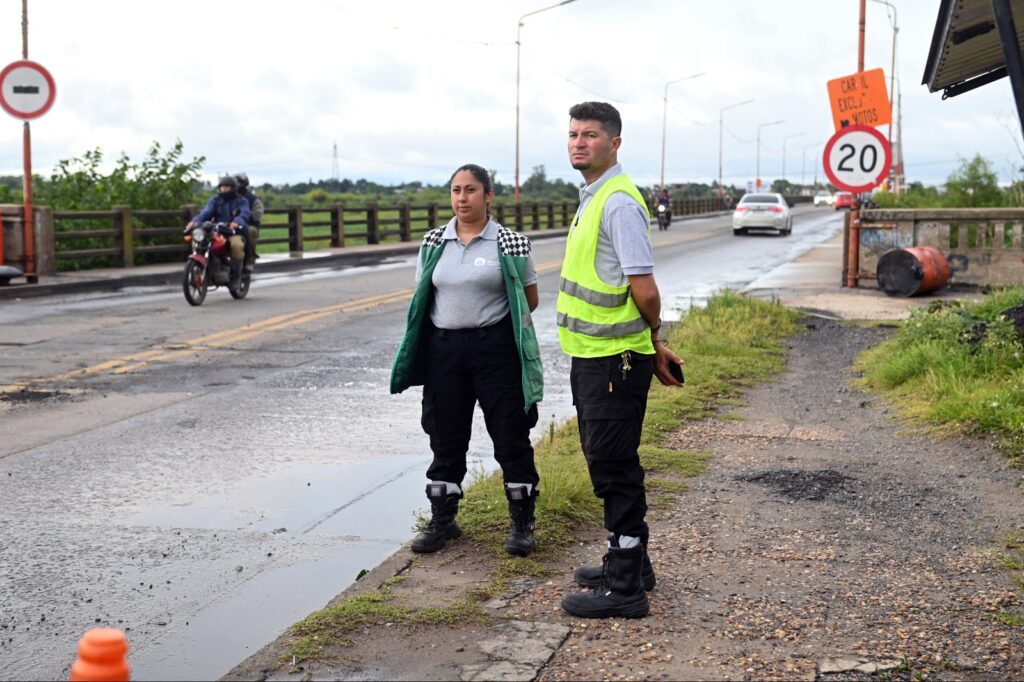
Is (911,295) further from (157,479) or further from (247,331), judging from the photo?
(157,479)

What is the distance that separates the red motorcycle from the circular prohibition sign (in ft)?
11.6

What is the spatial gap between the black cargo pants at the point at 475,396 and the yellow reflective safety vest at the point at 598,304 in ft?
2.61

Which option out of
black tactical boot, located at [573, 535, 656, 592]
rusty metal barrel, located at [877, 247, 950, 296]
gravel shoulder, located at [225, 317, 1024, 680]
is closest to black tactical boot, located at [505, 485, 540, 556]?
gravel shoulder, located at [225, 317, 1024, 680]

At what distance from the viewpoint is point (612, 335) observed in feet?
16.3

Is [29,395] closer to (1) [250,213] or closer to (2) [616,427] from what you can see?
(2) [616,427]

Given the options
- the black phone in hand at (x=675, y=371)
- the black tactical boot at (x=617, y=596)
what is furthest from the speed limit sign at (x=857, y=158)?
the black tactical boot at (x=617, y=596)

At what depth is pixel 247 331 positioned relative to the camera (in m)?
14.2

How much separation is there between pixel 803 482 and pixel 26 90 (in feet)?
50.0

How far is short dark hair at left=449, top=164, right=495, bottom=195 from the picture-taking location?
19.3ft

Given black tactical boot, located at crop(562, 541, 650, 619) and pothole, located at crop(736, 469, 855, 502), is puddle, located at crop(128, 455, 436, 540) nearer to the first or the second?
black tactical boot, located at crop(562, 541, 650, 619)

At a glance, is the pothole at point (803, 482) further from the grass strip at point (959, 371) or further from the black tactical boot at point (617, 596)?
the black tactical boot at point (617, 596)

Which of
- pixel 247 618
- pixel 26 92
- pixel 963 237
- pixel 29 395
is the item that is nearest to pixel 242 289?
pixel 26 92

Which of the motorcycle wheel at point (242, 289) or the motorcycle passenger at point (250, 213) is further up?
the motorcycle passenger at point (250, 213)

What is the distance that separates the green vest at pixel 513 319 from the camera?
18.8 ft
